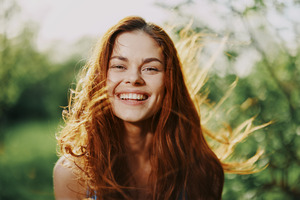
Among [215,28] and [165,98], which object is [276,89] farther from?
[165,98]

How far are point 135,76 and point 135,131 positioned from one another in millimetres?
510

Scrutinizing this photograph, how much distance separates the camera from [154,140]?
211cm

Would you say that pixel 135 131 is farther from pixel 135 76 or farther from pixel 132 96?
pixel 135 76

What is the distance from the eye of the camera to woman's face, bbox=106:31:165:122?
70.1 inches

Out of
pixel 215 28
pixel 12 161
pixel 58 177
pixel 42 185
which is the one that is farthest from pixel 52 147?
pixel 215 28

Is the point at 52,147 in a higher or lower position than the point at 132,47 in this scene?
lower

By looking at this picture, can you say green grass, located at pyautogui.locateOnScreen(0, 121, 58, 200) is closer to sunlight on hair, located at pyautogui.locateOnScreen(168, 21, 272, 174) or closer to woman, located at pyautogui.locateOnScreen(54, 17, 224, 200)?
woman, located at pyautogui.locateOnScreen(54, 17, 224, 200)

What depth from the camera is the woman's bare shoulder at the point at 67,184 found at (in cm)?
197

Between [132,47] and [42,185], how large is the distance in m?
4.92

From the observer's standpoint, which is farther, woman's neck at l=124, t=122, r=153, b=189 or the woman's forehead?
woman's neck at l=124, t=122, r=153, b=189

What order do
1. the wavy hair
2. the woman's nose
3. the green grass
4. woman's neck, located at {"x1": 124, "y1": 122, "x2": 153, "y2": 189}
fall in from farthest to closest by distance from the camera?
1. the green grass
2. woman's neck, located at {"x1": 124, "y1": 122, "x2": 153, "y2": 189}
3. the wavy hair
4. the woman's nose

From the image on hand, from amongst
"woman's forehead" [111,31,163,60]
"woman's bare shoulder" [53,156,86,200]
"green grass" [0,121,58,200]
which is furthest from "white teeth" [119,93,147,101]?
"green grass" [0,121,58,200]

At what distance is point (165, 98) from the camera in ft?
6.57

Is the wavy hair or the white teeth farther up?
the white teeth
